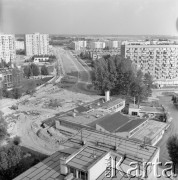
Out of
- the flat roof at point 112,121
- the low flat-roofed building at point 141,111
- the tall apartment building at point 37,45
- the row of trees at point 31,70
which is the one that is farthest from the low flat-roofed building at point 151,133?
the tall apartment building at point 37,45

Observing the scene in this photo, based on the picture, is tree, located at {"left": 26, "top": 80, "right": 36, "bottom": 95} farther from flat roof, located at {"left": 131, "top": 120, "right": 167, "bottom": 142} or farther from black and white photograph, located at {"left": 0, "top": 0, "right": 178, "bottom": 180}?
flat roof, located at {"left": 131, "top": 120, "right": 167, "bottom": 142}

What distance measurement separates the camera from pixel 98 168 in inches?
59.1

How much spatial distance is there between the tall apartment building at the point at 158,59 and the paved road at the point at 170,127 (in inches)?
47.2

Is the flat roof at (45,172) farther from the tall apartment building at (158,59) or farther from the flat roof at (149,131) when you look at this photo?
the tall apartment building at (158,59)

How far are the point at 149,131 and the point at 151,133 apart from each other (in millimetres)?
74

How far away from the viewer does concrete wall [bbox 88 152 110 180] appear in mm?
1449

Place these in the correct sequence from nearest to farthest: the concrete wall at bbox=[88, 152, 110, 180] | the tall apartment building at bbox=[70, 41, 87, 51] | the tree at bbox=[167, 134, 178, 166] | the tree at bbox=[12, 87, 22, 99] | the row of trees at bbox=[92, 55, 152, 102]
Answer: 1. the concrete wall at bbox=[88, 152, 110, 180]
2. the tree at bbox=[167, 134, 178, 166]
3. the row of trees at bbox=[92, 55, 152, 102]
4. the tree at bbox=[12, 87, 22, 99]
5. the tall apartment building at bbox=[70, 41, 87, 51]

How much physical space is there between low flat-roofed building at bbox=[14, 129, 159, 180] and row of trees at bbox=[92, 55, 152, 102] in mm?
3238

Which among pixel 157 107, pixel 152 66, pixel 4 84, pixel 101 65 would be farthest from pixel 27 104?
pixel 152 66

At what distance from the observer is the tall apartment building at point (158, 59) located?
659 cm

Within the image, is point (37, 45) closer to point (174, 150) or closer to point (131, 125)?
point (131, 125)

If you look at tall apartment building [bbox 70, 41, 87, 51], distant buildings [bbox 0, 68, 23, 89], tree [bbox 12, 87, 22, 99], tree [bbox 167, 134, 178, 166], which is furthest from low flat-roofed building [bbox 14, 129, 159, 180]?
tall apartment building [bbox 70, 41, 87, 51]

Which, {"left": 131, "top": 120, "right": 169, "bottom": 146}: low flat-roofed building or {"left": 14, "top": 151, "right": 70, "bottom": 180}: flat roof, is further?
{"left": 131, "top": 120, "right": 169, "bottom": 146}: low flat-roofed building

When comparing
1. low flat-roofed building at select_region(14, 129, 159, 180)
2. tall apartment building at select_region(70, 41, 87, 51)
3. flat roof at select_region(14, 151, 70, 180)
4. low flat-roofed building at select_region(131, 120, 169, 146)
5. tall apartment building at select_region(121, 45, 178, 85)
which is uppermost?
tall apartment building at select_region(70, 41, 87, 51)
